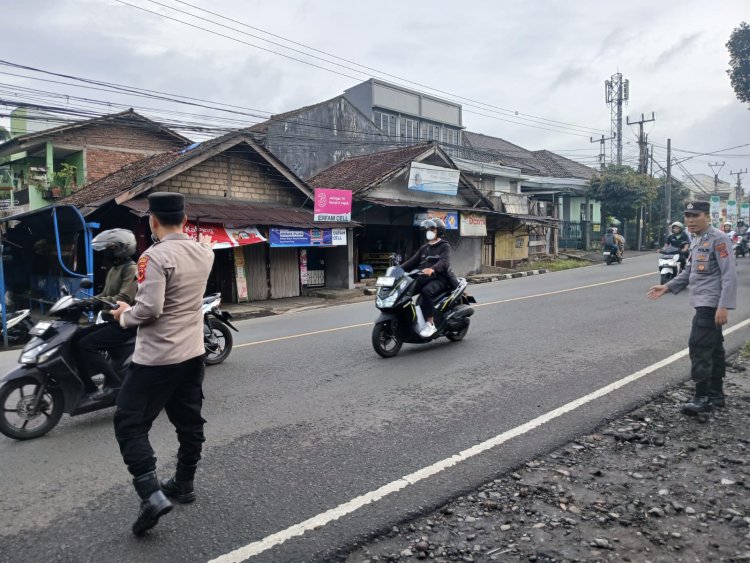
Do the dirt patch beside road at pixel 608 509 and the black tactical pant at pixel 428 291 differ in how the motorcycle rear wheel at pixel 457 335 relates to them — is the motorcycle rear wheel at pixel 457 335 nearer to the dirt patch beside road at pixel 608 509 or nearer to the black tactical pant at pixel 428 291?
the black tactical pant at pixel 428 291

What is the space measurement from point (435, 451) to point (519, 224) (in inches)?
967

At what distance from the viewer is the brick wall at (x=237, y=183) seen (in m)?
15.2

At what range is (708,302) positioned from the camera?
15.9ft

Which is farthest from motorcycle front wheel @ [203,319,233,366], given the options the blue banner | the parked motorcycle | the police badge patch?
the blue banner

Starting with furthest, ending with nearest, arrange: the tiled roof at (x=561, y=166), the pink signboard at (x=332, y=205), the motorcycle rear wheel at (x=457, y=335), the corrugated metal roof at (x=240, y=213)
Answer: the tiled roof at (x=561, y=166)
the pink signboard at (x=332, y=205)
the corrugated metal roof at (x=240, y=213)
the motorcycle rear wheel at (x=457, y=335)

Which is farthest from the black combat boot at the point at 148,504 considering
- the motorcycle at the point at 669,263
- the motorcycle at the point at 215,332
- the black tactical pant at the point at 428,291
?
the motorcycle at the point at 669,263

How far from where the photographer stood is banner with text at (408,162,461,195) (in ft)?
68.3

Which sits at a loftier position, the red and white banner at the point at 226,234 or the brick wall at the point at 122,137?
the brick wall at the point at 122,137

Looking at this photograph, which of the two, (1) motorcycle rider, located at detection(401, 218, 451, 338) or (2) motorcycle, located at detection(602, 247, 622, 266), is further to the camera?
(2) motorcycle, located at detection(602, 247, 622, 266)

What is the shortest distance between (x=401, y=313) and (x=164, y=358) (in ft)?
14.9

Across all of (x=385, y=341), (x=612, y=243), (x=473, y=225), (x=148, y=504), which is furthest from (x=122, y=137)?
(x=148, y=504)

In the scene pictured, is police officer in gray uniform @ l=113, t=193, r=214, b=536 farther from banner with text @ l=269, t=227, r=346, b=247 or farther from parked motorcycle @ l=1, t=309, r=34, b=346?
banner with text @ l=269, t=227, r=346, b=247

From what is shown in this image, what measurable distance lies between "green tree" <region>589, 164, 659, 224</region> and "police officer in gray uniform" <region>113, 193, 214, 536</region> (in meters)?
34.3

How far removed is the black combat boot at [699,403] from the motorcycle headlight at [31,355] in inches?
214
